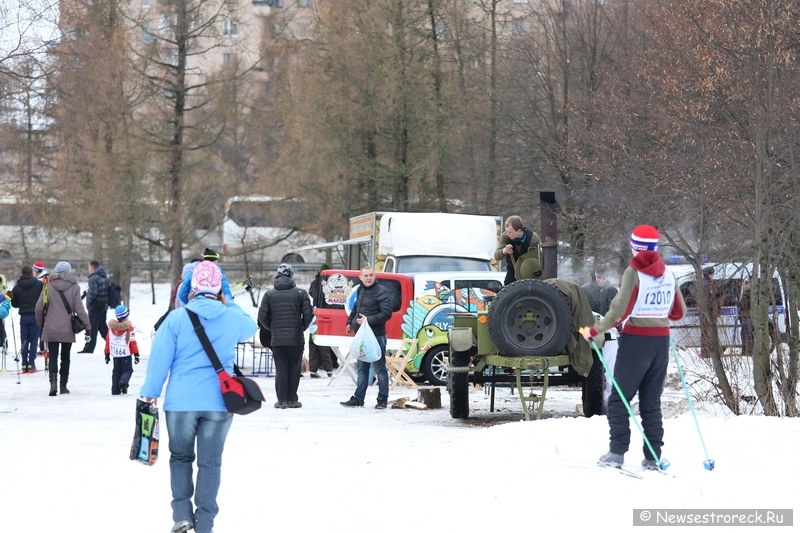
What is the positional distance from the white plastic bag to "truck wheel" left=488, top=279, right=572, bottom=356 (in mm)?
3183

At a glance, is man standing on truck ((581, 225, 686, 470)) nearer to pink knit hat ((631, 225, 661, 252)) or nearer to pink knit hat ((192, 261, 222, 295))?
pink knit hat ((631, 225, 661, 252))

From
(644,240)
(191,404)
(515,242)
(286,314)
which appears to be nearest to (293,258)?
(286,314)

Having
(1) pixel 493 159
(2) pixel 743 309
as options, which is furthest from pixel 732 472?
(1) pixel 493 159

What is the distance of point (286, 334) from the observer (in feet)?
48.5

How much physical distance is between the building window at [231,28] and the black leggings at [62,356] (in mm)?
20921

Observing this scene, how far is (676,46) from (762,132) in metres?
3.73

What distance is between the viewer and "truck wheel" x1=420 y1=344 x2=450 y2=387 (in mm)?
18172

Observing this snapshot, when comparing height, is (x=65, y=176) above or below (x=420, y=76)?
below

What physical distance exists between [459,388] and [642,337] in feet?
17.7

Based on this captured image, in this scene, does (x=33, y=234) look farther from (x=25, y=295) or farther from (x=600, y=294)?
(x=600, y=294)

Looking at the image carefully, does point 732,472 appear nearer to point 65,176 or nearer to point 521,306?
point 521,306

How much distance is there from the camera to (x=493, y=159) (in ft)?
105

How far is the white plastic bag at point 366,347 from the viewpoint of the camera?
1489 centimetres

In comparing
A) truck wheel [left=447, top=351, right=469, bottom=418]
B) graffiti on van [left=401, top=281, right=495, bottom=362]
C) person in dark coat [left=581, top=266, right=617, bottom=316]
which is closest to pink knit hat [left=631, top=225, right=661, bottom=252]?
truck wheel [left=447, top=351, right=469, bottom=418]
